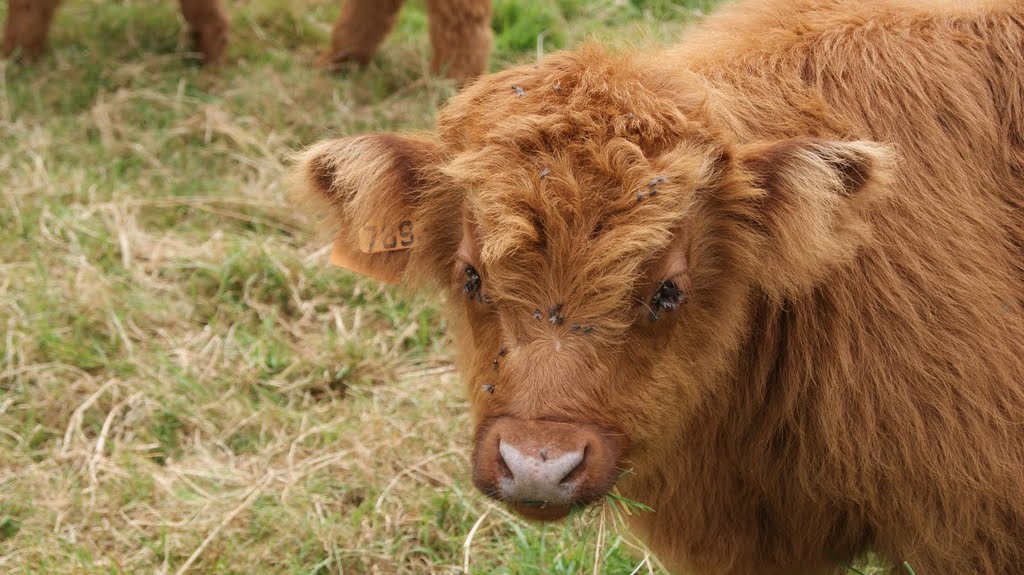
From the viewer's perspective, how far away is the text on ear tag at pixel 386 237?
319 cm

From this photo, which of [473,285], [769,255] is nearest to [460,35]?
[473,285]

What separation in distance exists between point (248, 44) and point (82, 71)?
45.6 inches

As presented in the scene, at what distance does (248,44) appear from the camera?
8148 mm

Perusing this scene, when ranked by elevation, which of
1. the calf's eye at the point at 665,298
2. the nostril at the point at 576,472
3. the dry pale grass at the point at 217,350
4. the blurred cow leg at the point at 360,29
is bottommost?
the dry pale grass at the point at 217,350

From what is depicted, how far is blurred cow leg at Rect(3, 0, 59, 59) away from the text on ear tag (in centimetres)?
548

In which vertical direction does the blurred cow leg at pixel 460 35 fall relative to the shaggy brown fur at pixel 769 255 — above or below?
below

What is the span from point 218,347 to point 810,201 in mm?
3166

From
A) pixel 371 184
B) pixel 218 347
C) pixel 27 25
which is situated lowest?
pixel 218 347

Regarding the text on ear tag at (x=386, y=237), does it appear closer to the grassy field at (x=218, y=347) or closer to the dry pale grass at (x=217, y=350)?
the grassy field at (x=218, y=347)

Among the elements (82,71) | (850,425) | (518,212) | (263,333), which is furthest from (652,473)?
(82,71)

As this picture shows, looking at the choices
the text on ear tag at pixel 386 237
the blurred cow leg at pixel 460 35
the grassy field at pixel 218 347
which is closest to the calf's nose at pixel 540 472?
the text on ear tag at pixel 386 237

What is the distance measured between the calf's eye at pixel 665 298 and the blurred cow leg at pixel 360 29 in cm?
522

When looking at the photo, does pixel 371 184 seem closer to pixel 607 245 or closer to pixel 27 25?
pixel 607 245

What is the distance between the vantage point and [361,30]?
7551 millimetres
